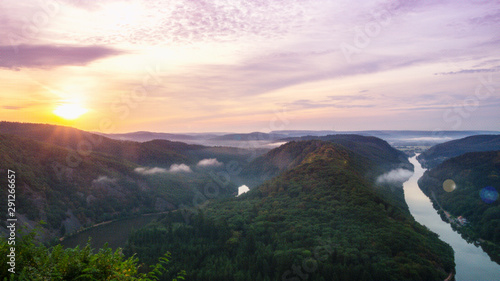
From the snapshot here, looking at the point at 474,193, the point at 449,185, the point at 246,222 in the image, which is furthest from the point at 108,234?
the point at 449,185

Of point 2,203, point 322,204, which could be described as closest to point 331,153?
point 322,204

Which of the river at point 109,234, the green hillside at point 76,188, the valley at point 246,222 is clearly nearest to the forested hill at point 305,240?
the valley at point 246,222

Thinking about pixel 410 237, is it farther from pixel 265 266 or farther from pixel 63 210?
pixel 63 210

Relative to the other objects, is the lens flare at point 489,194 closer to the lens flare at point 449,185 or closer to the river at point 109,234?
the lens flare at point 449,185

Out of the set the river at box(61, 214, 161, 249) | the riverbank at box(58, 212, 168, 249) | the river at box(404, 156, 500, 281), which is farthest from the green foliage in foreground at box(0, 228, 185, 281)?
the river at box(61, 214, 161, 249)

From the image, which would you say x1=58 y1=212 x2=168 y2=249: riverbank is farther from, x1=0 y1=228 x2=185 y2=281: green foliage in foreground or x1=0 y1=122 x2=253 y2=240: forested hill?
x1=0 y1=228 x2=185 y2=281: green foliage in foreground
